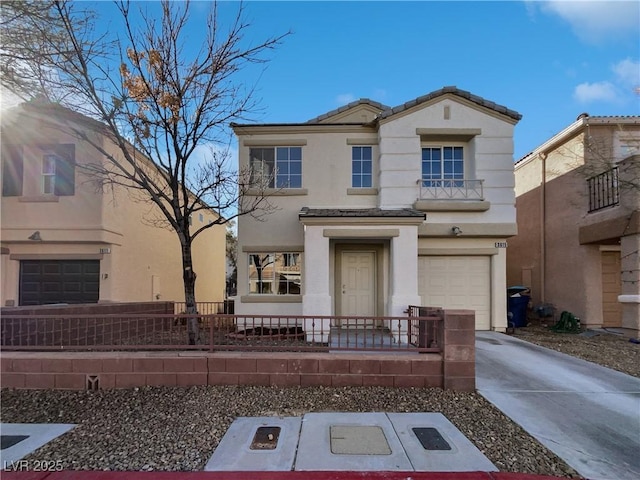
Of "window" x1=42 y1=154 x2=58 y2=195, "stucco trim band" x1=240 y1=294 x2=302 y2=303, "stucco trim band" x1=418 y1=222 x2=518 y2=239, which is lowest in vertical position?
"stucco trim band" x1=240 y1=294 x2=302 y2=303

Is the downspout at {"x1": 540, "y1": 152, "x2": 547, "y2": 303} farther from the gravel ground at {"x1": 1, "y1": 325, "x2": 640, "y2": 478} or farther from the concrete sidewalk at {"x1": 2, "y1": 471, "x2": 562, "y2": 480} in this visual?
the concrete sidewalk at {"x1": 2, "y1": 471, "x2": 562, "y2": 480}

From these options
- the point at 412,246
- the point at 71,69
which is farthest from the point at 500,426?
the point at 71,69

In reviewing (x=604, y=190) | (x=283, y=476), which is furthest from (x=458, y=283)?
(x=283, y=476)

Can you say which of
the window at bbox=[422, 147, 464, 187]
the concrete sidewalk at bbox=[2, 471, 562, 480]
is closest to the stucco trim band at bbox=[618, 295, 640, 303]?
the window at bbox=[422, 147, 464, 187]

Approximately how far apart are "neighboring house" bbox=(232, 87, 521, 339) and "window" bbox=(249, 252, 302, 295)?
3 centimetres

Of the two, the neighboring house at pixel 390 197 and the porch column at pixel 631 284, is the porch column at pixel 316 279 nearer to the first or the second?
the neighboring house at pixel 390 197

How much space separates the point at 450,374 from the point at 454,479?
234 centimetres

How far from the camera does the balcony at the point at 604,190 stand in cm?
989

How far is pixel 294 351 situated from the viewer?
5664 mm

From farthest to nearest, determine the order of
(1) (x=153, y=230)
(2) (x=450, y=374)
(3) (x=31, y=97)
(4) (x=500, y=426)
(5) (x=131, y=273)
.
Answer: (1) (x=153, y=230) < (5) (x=131, y=273) < (3) (x=31, y=97) < (2) (x=450, y=374) < (4) (x=500, y=426)

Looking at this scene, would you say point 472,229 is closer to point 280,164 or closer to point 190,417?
point 280,164

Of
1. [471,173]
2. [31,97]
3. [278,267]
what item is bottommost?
[278,267]

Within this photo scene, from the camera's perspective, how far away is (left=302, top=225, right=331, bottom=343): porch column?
8.73 meters

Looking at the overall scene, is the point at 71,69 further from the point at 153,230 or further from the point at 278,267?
the point at 153,230
